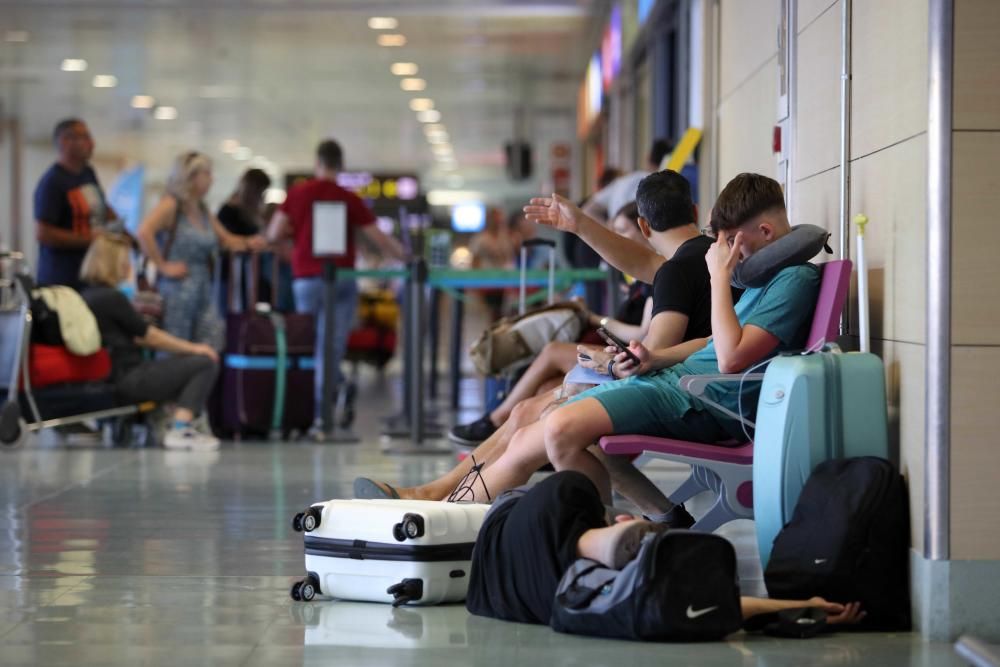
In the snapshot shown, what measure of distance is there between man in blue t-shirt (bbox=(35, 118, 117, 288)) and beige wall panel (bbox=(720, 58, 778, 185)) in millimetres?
3899

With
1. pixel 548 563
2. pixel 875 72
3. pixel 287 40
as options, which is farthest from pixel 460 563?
pixel 287 40

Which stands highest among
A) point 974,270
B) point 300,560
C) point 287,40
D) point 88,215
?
point 287,40

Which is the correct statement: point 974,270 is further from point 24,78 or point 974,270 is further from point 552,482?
point 24,78

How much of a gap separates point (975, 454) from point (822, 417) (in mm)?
380

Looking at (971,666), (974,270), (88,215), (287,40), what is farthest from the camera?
(287,40)

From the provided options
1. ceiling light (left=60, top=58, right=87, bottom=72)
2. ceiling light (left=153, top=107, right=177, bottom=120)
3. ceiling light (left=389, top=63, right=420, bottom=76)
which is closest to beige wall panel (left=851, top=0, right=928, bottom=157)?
ceiling light (left=389, top=63, right=420, bottom=76)

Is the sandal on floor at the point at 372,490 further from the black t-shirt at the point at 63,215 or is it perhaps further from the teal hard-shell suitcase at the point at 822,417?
the black t-shirt at the point at 63,215

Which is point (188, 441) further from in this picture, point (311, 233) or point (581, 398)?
point (581, 398)

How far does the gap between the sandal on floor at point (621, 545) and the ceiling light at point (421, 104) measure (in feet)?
69.5

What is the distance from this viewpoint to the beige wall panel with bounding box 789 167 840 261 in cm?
446

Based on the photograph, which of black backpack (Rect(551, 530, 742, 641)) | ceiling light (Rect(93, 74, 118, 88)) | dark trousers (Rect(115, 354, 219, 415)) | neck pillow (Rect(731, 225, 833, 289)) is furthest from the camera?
ceiling light (Rect(93, 74, 118, 88))

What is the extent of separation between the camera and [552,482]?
3.52 metres

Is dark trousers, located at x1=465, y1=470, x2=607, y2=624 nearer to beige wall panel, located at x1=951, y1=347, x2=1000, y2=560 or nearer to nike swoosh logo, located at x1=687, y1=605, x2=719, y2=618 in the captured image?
nike swoosh logo, located at x1=687, y1=605, x2=719, y2=618

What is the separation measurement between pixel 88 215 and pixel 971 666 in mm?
6945
